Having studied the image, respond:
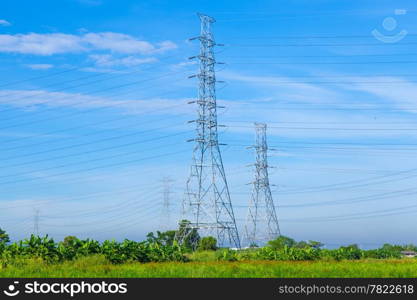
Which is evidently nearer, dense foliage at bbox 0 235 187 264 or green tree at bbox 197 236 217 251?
dense foliage at bbox 0 235 187 264

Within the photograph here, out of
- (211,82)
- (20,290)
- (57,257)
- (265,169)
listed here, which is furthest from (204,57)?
(20,290)

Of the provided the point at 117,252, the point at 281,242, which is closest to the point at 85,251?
the point at 117,252

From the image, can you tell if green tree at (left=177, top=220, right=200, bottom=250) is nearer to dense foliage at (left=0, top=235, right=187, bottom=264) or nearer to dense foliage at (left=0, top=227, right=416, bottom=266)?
dense foliage at (left=0, top=227, right=416, bottom=266)

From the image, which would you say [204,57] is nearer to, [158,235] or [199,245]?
[199,245]

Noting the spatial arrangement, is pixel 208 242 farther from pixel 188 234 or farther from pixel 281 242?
pixel 281 242

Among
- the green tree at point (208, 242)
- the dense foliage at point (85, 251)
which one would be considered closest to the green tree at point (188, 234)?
the green tree at point (208, 242)

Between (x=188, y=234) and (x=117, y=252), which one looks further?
(x=188, y=234)

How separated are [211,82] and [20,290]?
44.0 meters

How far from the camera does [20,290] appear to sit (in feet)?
63.3

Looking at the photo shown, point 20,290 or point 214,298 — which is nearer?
point 214,298

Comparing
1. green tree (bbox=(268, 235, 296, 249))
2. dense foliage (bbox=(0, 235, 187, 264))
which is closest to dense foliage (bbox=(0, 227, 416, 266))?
dense foliage (bbox=(0, 235, 187, 264))

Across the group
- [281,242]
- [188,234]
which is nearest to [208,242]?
[188,234]

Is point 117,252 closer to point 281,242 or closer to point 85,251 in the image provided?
point 85,251

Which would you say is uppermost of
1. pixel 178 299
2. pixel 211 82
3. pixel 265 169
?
pixel 211 82
